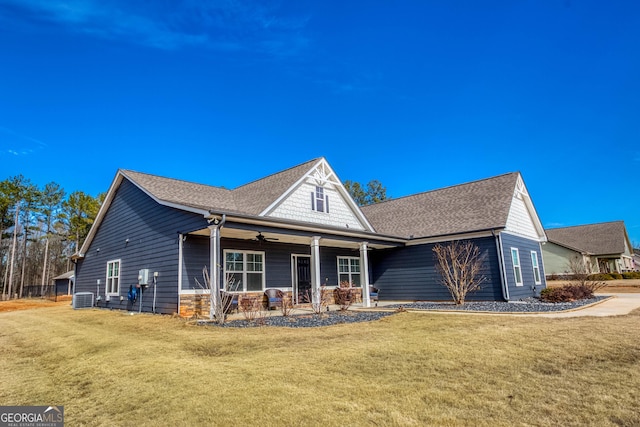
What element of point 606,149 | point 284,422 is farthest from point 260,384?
point 606,149

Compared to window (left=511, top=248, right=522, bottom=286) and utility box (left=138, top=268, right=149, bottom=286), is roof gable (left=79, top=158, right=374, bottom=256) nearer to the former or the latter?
utility box (left=138, top=268, right=149, bottom=286)

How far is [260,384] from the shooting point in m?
3.90

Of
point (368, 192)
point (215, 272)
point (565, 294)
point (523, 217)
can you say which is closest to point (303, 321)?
point (215, 272)

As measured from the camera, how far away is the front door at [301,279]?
46.6 feet

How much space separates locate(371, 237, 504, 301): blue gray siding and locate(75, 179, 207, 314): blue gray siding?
9.45m

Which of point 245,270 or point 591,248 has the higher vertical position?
point 591,248

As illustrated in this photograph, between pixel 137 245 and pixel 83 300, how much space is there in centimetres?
488

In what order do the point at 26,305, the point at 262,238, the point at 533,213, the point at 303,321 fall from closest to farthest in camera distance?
1. the point at 303,321
2. the point at 262,238
3. the point at 533,213
4. the point at 26,305

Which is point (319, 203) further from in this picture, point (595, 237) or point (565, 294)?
point (595, 237)

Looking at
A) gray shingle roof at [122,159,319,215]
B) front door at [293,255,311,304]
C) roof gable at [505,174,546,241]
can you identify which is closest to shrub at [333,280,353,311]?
front door at [293,255,311,304]

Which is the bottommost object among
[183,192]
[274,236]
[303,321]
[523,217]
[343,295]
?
[303,321]

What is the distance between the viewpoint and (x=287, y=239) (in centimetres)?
1310

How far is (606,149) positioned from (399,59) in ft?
101

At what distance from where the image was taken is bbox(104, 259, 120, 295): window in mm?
14390
